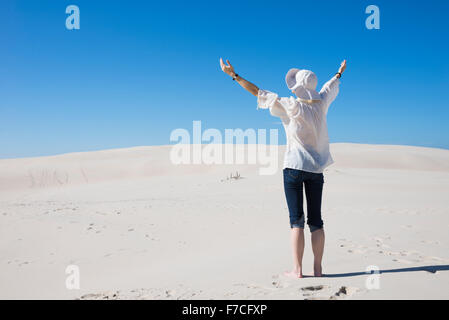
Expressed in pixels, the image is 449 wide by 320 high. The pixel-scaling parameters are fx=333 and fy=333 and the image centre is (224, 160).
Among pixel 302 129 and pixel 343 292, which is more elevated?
pixel 302 129

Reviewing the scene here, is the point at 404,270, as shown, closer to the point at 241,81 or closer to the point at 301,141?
the point at 301,141

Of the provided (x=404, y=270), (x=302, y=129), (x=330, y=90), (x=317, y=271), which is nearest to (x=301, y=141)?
(x=302, y=129)

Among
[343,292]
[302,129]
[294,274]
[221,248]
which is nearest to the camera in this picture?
Answer: [343,292]

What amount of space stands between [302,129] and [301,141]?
0.38 ft

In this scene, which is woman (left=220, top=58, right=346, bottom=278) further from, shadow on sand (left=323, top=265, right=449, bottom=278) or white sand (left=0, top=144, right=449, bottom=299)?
white sand (left=0, top=144, right=449, bottom=299)

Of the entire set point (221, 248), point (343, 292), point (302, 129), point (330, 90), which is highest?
point (330, 90)

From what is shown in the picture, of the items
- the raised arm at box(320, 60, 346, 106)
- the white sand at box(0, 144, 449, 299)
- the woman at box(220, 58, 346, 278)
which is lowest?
the white sand at box(0, 144, 449, 299)

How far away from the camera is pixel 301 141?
3234 mm

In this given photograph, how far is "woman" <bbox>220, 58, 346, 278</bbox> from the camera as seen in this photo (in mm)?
3184

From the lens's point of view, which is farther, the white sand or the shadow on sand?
the shadow on sand

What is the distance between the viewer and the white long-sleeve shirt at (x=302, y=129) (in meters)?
3.18

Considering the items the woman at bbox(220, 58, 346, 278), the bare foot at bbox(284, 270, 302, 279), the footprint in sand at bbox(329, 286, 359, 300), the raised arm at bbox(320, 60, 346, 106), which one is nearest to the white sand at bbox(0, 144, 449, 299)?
the footprint in sand at bbox(329, 286, 359, 300)
